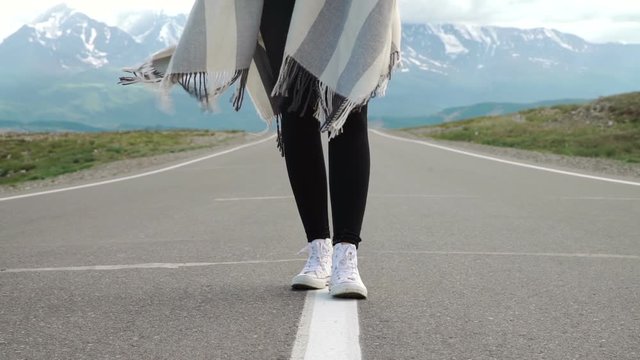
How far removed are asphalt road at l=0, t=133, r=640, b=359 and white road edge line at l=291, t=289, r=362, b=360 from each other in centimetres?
4

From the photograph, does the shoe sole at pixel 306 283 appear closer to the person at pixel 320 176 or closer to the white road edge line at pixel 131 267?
the person at pixel 320 176

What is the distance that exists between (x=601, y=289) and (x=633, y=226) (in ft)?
7.78

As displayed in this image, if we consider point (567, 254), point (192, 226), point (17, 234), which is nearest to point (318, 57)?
point (567, 254)

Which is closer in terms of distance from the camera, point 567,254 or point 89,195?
point 567,254

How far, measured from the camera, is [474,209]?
20.7ft

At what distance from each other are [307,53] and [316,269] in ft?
→ 2.74

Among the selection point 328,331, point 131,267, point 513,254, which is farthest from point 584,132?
point 328,331

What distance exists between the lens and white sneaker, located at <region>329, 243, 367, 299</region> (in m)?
2.85

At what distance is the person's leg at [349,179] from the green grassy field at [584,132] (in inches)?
460

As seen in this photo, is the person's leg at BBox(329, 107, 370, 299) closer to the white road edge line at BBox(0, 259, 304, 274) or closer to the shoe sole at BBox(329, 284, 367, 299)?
the shoe sole at BBox(329, 284, 367, 299)

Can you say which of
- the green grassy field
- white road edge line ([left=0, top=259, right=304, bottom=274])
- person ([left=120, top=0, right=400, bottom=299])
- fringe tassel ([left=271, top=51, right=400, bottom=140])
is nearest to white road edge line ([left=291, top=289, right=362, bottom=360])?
person ([left=120, top=0, right=400, bottom=299])

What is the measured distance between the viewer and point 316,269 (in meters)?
3.09

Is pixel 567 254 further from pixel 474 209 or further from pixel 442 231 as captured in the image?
pixel 474 209

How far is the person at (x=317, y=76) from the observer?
303cm
